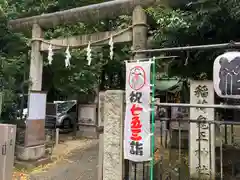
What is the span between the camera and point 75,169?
7.83 meters

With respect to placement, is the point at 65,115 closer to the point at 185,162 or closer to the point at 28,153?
the point at 28,153

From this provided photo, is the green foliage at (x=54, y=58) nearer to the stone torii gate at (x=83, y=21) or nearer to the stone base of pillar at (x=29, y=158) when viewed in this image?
the stone torii gate at (x=83, y=21)

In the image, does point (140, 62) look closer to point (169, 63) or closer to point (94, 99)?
point (169, 63)

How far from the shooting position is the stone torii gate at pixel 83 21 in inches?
266

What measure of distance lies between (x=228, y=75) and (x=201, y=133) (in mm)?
2935

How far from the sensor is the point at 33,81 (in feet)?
28.6

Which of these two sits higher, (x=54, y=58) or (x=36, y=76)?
(x=54, y=58)

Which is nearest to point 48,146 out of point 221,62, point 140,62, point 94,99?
point 94,99

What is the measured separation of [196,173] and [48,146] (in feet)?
23.0

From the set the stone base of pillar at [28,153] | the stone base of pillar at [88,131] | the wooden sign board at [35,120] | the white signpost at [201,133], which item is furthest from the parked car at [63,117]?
the white signpost at [201,133]

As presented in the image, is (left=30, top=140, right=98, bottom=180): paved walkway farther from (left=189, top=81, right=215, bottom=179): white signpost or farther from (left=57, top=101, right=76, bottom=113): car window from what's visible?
(left=57, top=101, right=76, bottom=113): car window

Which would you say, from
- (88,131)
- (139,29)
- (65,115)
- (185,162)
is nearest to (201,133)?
(185,162)

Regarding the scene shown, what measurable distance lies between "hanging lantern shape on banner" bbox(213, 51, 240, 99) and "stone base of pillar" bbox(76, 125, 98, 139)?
1083 centimetres

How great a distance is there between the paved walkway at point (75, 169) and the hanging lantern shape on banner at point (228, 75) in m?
5.05
